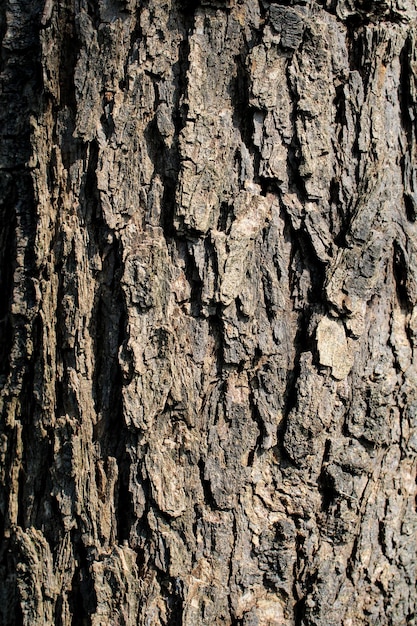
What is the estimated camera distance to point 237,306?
1.57 m

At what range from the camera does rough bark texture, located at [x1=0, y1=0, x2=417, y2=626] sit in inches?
61.4

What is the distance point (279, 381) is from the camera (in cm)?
159

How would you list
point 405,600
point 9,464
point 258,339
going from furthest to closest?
point 9,464 → point 405,600 → point 258,339

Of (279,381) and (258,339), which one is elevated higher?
(258,339)

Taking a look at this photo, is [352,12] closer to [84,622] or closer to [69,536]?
[69,536]

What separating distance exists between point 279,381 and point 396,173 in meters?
0.62

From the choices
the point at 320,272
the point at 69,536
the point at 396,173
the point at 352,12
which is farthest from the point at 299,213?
the point at 69,536

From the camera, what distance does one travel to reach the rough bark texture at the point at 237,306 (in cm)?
156

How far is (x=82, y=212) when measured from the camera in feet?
5.45

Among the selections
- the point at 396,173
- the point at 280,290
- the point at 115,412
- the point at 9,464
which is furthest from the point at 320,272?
the point at 9,464

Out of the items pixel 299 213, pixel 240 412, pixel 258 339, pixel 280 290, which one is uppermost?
pixel 299 213

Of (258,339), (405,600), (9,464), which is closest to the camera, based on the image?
(258,339)

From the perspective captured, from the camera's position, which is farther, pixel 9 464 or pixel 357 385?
pixel 9 464

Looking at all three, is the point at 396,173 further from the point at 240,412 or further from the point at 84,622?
the point at 84,622
